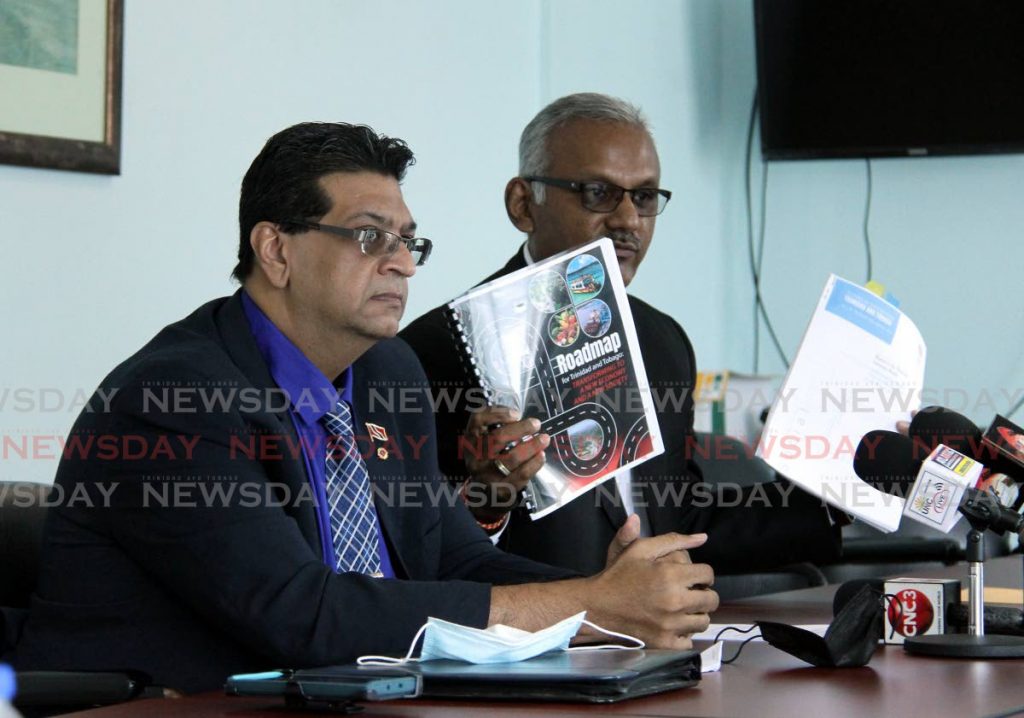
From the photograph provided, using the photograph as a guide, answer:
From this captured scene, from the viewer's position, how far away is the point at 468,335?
2.24 meters

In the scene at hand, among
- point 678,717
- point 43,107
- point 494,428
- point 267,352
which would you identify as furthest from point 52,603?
point 43,107

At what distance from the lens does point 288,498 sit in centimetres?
192

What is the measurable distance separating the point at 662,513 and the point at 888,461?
107 centimetres

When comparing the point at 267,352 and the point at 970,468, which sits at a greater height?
the point at 267,352

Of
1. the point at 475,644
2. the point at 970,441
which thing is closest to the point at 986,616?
the point at 970,441

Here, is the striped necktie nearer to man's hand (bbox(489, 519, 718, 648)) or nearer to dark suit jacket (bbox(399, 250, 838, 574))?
man's hand (bbox(489, 519, 718, 648))

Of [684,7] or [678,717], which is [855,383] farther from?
[684,7]

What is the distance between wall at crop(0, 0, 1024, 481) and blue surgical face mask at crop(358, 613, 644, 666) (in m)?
1.71

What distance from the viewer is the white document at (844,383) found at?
7.30 ft

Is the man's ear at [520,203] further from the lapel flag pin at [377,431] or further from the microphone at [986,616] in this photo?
the microphone at [986,616]

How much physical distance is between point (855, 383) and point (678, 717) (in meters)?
1.02

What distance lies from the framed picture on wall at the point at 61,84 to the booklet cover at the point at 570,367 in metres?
1.24

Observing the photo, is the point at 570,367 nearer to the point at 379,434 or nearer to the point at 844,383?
the point at 379,434

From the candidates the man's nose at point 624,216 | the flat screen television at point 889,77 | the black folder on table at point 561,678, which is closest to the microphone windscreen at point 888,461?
the black folder on table at point 561,678
